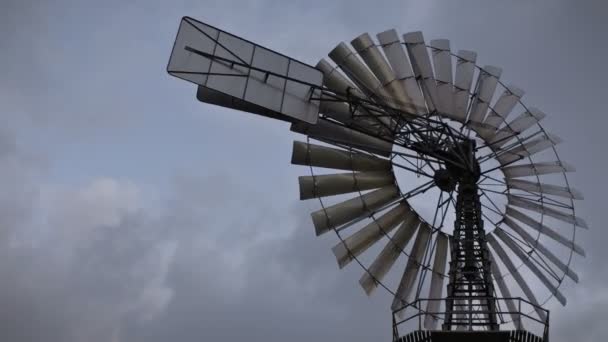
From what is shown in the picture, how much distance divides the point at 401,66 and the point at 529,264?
6.95 metres

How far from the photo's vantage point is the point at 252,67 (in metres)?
18.5

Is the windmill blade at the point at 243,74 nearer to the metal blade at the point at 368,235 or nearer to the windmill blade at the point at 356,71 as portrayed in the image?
the windmill blade at the point at 356,71

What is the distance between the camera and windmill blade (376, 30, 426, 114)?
2128cm

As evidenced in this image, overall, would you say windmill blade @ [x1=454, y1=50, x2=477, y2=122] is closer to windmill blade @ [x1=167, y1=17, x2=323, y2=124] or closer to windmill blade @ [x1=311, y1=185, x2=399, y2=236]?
windmill blade @ [x1=311, y1=185, x2=399, y2=236]

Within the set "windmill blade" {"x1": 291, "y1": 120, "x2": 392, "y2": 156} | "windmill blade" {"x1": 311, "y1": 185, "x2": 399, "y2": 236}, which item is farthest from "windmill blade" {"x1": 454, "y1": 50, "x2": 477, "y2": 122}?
"windmill blade" {"x1": 311, "y1": 185, "x2": 399, "y2": 236}

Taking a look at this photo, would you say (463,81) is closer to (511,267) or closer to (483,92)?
(483,92)

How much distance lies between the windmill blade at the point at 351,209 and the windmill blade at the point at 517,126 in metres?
3.40

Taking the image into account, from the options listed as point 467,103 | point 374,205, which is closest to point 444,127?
point 467,103

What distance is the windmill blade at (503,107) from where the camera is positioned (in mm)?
22375

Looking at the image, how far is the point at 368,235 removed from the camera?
21859 mm

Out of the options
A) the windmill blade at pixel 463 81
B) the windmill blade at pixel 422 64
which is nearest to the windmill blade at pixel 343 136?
the windmill blade at pixel 422 64

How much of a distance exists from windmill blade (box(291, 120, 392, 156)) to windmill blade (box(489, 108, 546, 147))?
11.1 feet

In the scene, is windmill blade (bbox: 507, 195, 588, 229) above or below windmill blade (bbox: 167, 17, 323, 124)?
above

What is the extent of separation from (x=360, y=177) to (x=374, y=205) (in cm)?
94
